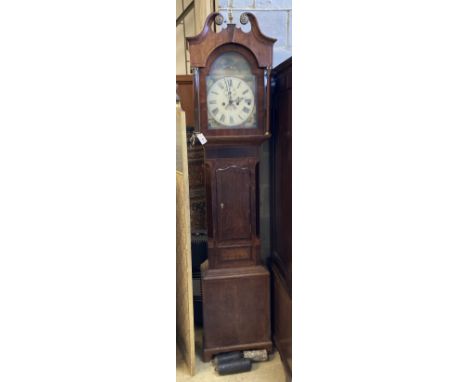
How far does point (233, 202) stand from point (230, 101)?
0.43m

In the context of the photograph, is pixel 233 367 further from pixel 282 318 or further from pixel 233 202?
pixel 233 202

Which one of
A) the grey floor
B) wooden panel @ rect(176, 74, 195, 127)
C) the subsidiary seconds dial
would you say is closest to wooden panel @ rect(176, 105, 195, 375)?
the grey floor

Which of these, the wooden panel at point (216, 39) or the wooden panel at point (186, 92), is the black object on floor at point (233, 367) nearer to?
the wooden panel at point (186, 92)

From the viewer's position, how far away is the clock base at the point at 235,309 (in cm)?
186

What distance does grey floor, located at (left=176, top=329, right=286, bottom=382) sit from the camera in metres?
1.79

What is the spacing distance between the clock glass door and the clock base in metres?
0.66

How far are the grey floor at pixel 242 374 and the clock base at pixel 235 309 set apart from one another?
0.05 meters

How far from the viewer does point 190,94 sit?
206 cm

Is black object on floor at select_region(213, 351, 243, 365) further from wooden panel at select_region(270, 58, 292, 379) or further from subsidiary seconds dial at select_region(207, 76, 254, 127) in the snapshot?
subsidiary seconds dial at select_region(207, 76, 254, 127)
